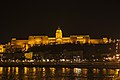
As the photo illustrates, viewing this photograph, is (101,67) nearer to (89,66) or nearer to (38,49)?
(89,66)

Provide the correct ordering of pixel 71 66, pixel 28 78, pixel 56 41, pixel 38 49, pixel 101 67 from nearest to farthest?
pixel 28 78 → pixel 101 67 → pixel 71 66 → pixel 38 49 → pixel 56 41

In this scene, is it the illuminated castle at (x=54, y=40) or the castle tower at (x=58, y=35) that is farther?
the castle tower at (x=58, y=35)

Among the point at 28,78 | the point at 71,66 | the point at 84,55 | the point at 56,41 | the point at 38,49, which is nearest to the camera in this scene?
the point at 28,78

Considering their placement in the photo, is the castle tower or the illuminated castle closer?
the illuminated castle

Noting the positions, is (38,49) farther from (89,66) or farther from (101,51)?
(89,66)

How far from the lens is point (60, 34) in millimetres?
132750

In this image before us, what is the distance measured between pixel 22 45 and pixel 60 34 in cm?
995

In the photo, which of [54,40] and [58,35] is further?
[54,40]

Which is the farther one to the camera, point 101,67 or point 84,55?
point 84,55

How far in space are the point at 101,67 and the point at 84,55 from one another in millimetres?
38007

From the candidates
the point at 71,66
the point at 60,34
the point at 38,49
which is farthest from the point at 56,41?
the point at 71,66

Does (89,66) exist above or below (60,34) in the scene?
below

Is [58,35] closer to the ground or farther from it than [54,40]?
farther from it

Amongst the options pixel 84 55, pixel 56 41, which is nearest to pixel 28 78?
pixel 84 55
